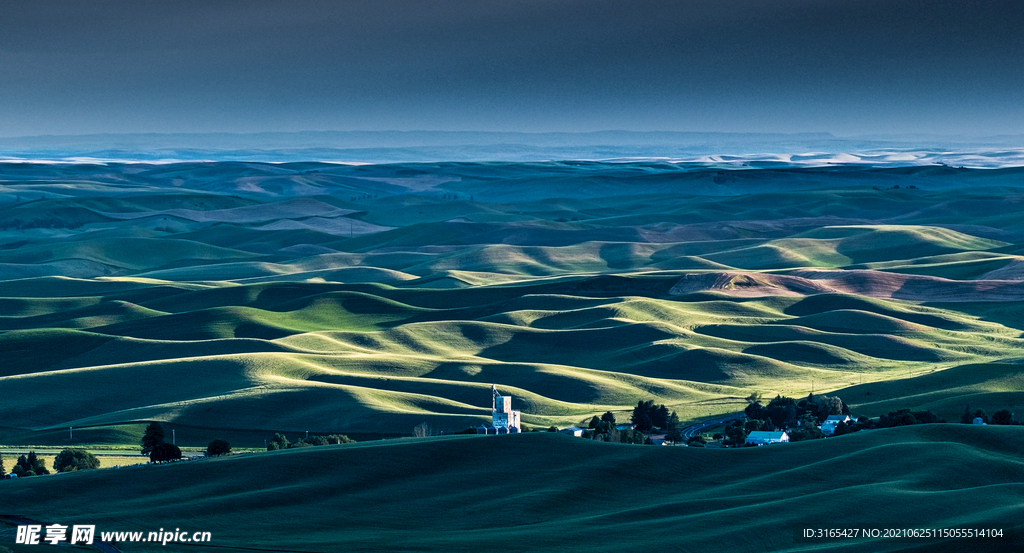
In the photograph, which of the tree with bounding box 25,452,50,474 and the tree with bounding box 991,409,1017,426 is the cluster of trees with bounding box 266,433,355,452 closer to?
the tree with bounding box 25,452,50,474

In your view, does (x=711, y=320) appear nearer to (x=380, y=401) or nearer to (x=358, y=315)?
(x=358, y=315)

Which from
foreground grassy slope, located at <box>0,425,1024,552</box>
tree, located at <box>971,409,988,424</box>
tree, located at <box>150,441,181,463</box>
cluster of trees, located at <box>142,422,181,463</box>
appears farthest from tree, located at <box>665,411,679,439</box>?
tree, located at <box>150,441,181,463</box>

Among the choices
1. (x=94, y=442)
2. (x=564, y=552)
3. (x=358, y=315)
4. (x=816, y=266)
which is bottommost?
(x=564, y=552)

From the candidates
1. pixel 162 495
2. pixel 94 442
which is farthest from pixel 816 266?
pixel 162 495

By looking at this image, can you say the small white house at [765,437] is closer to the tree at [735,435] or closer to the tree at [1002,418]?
the tree at [735,435]

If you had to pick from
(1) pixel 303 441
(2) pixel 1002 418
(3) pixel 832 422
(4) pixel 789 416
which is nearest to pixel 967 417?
(2) pixel 1002 418

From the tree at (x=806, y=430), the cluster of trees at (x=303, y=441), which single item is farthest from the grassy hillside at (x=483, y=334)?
the tree at (x=806, y=430)
